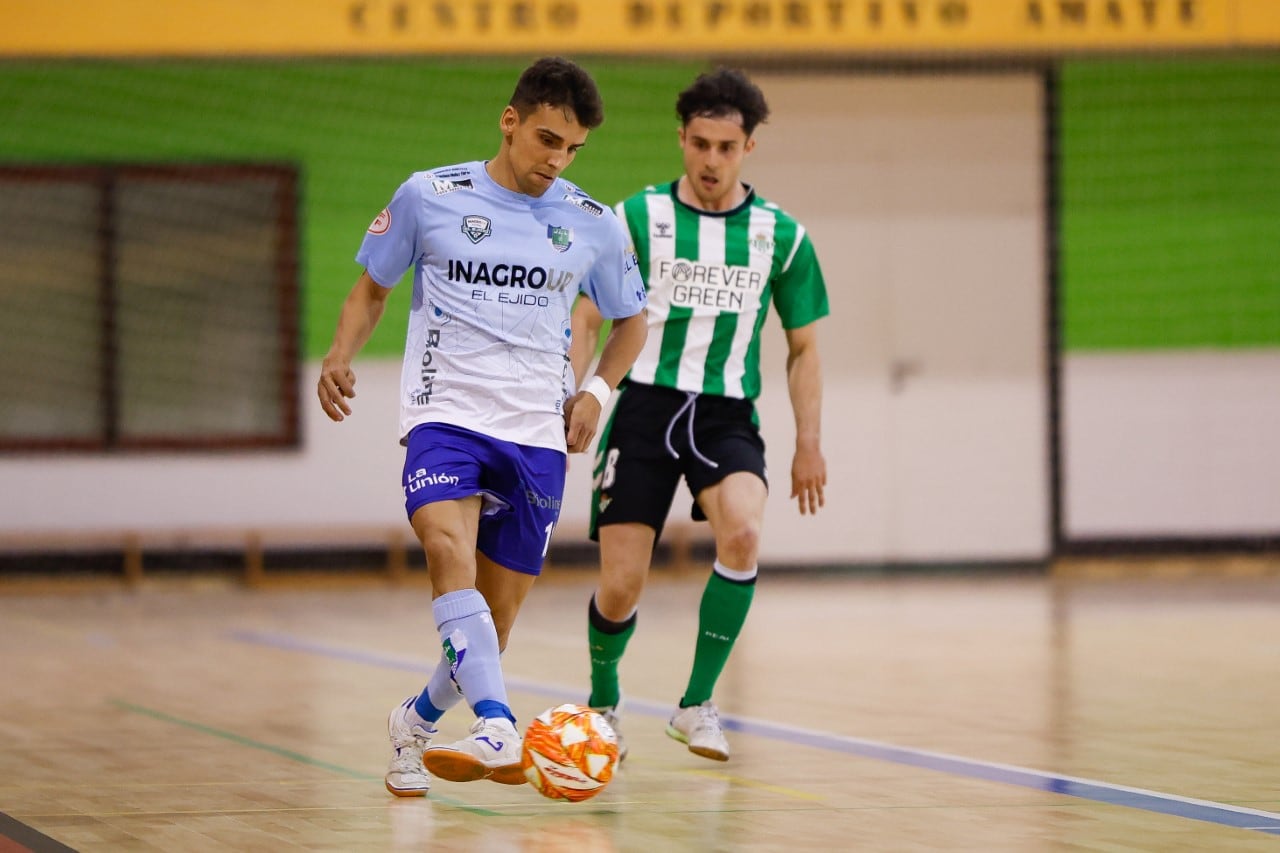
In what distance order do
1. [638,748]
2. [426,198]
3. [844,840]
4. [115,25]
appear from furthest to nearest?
[115,25] < [638,748] < [426,198] < [844,840]

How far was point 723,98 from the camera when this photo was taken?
5848 millimetres

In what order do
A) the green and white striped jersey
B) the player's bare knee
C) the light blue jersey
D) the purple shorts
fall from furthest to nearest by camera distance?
the green and white striped jersey, the player's bare knee, the light blue jersey, the purple shorts

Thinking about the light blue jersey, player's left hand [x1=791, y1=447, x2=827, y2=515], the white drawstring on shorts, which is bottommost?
player's left hand [x1=791, y1=447, x2=827, y2=515]

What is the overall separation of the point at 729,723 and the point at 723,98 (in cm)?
225

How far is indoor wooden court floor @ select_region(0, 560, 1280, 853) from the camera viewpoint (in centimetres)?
455

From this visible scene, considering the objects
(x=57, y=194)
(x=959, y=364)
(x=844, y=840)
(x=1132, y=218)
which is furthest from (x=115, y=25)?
(x=844, y=840)

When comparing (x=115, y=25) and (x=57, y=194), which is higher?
(x=115, y=25)

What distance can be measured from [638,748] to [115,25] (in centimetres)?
802

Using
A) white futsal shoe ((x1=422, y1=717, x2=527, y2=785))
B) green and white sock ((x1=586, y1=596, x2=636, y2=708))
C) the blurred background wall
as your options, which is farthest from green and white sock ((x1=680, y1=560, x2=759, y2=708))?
the blurred background wall

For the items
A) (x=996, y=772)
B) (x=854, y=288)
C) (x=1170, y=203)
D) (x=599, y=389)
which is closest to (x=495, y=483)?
(x=599, y=389)

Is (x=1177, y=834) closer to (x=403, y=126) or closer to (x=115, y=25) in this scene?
(x=115, y=25)

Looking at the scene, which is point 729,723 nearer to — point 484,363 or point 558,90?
point 484,363

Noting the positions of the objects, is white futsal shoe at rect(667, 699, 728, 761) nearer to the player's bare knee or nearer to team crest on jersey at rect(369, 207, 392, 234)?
the player's bare knee

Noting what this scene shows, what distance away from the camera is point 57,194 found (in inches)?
551
